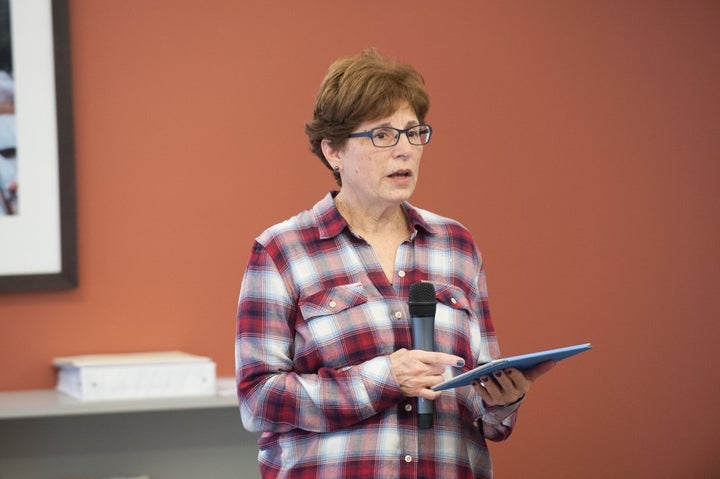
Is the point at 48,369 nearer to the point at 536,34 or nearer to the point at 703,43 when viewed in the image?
the point at 536,34

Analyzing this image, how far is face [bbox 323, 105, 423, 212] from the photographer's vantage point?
1977 mm

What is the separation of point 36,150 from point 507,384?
5.48 ft

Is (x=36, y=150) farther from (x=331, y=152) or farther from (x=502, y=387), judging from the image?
(x=502, y=387)

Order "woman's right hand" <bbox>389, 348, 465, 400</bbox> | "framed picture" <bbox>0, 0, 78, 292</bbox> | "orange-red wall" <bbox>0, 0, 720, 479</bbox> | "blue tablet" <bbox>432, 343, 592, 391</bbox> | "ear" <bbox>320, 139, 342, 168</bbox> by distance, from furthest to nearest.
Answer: "orange-red wall" <bbox>0, 0, 720, 479</bbox> → "framed picture" <bbox>0, 0, 78, 292</bbox> → "ear" <bbox>320, 139, 342, 168</bbox> → "woman's right hand" <bbox>389, 348, 465, 400</bbox> → "blue tablet" <bbox>432, 343, 592, 391</bbox>

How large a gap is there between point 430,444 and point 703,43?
2271mm

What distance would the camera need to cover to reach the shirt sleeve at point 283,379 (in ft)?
6.19

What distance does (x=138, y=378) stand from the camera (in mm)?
2742

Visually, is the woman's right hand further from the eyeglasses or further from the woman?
the eyeglasses

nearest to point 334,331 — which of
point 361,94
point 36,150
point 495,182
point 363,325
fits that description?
point 363,325

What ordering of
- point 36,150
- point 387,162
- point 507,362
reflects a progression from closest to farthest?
point 507,362 → point 387,162 → point 36,150

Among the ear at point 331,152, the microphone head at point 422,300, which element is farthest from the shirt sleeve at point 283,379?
the ear at point 331,152

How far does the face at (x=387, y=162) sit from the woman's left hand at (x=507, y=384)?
0.38m

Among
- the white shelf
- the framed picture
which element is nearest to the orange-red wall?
the framed picture

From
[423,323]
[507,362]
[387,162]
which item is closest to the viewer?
[507,362]
